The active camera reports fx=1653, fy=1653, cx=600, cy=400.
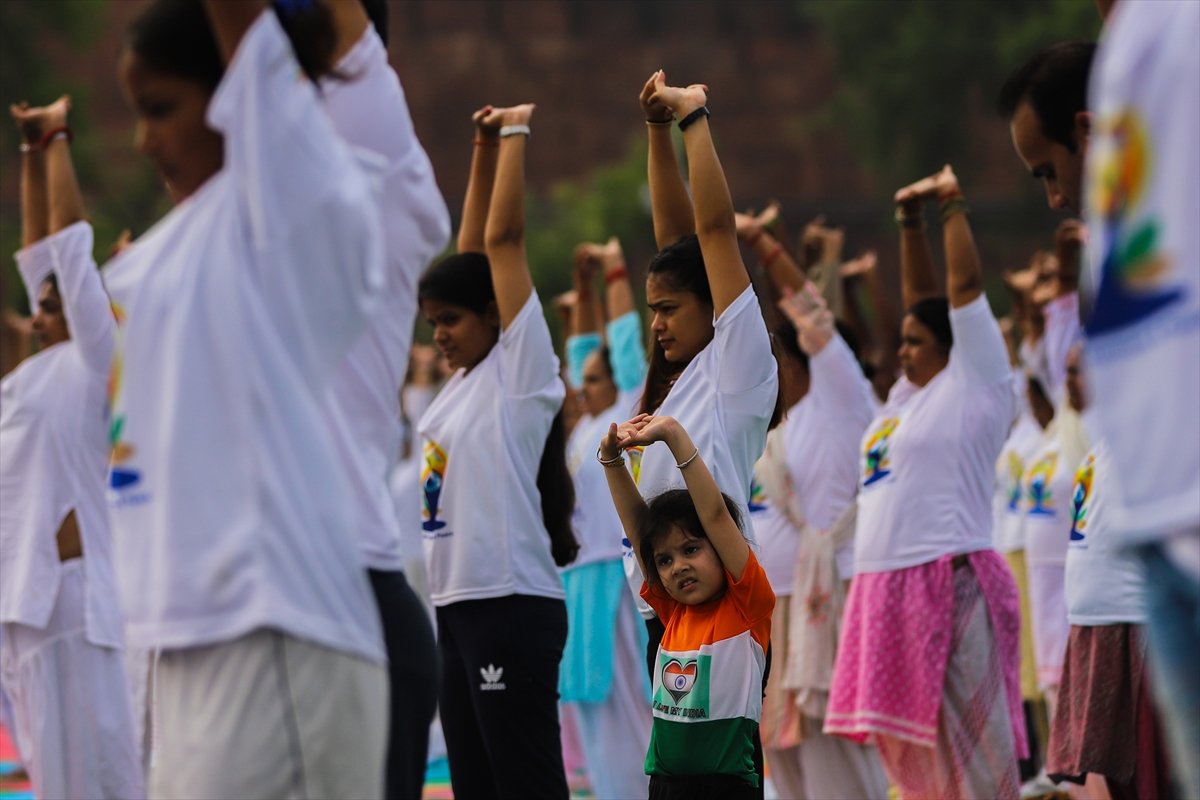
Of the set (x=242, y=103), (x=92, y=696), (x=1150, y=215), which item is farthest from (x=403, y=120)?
(x=92, y=696)

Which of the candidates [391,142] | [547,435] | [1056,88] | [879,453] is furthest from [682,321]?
[879,453]

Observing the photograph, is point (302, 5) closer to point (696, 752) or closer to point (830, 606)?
point (696, 752)

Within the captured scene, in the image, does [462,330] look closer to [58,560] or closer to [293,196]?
[58,560]

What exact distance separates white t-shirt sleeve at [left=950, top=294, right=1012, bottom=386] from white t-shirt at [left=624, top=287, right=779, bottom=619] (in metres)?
1.47

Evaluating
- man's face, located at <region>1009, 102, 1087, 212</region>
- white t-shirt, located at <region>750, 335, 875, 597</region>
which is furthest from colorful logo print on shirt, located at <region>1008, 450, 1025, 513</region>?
man's face, located at <region>1009, 102, 1087, 212</region>

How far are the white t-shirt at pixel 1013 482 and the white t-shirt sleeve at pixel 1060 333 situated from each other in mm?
1252

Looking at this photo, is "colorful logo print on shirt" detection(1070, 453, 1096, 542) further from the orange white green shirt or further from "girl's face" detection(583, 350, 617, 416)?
"girl's face" detection(583, 350, 617, 416)

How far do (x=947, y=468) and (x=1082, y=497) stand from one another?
0.64 metres

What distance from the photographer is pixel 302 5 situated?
2521mm

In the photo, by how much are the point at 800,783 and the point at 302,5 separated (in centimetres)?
417

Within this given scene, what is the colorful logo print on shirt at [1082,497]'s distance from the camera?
4.86 metres

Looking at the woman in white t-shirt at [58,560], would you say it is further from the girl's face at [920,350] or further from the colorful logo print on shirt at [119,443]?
the girl's face at [920,350]

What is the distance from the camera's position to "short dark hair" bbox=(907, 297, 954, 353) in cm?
582

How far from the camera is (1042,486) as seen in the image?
7.39m
